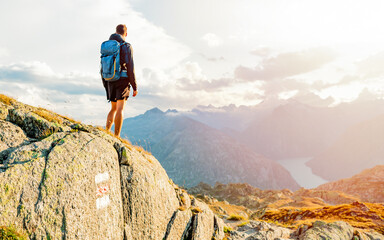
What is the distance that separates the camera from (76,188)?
7.38 metres

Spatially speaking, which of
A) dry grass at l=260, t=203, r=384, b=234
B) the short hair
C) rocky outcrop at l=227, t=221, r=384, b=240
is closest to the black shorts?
→ the short hair

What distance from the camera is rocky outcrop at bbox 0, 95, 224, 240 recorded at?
645 cm

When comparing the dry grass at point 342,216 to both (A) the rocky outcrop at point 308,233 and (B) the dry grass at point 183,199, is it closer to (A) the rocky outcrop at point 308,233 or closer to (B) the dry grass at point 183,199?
(A) the rocky outcrop at point 308,233

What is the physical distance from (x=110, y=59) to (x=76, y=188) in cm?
582

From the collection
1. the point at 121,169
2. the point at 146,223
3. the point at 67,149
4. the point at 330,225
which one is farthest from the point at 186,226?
the point at 330,225

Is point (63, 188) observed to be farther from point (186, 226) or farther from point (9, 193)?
point (186, 226)

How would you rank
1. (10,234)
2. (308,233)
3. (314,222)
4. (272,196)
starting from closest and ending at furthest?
1. (10,234)
2. (308,233)
3. (314,222)
4. (272,196)

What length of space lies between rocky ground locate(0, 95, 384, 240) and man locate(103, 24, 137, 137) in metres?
1.09

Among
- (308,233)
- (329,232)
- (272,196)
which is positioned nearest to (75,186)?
(308,233)

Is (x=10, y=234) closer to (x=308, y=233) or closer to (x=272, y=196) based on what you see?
(x=308, y=233)

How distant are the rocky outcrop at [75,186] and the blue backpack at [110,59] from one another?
2.65 metres

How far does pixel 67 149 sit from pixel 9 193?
2.11 metres

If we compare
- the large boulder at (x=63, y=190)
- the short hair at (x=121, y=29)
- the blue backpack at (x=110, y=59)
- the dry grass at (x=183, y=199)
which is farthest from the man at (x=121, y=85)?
the dry grass at (x=183, y=199)

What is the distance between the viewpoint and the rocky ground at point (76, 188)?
6.41 m
